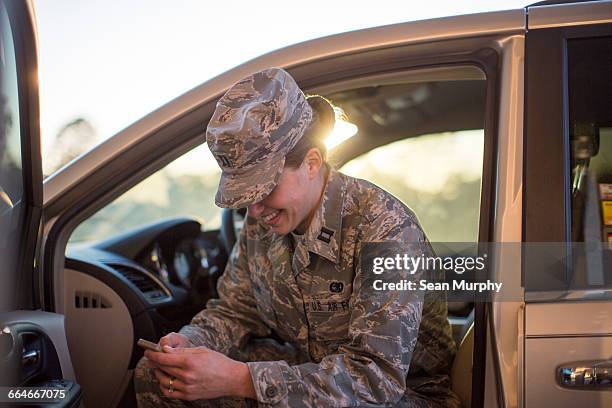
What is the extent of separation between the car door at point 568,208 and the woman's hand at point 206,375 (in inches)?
25.7

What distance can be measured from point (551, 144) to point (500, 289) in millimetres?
370

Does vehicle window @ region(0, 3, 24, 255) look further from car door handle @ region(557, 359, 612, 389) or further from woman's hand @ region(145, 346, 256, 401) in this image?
car door handle @ region(557, 359, 612, 389)

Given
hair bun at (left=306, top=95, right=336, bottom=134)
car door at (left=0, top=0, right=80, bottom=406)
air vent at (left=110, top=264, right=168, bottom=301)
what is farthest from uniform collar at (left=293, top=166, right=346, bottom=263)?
air vent at (left=110, top=264, right=168, bottom=301)

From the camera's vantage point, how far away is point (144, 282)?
8.94 feet

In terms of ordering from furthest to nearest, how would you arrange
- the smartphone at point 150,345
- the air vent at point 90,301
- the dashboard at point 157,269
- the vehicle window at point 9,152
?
the dashboard at point 157,269, the air vent at point 90,301, the smartphone at point 150,345, the vehicle window at point 9,152

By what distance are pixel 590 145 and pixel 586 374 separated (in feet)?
1.77

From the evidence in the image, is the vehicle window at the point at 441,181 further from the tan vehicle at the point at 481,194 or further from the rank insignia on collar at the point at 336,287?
the rank insignia on collar at the point at 336,287

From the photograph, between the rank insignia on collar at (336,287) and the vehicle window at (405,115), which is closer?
the rank insignia on collar at (336,287)

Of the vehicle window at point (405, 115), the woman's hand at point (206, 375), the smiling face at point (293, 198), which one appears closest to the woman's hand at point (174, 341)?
the woman's hand at point (206, 375)

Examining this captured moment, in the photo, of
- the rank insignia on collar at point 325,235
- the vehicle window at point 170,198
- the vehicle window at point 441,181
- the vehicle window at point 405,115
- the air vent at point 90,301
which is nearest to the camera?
the rank insignia on collar at point 325,235

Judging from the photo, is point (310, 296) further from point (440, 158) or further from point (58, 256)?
point (440, 158)

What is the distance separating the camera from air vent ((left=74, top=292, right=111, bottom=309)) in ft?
7.58

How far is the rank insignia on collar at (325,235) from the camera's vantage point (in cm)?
196

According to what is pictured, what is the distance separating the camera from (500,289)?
181 centimetres
